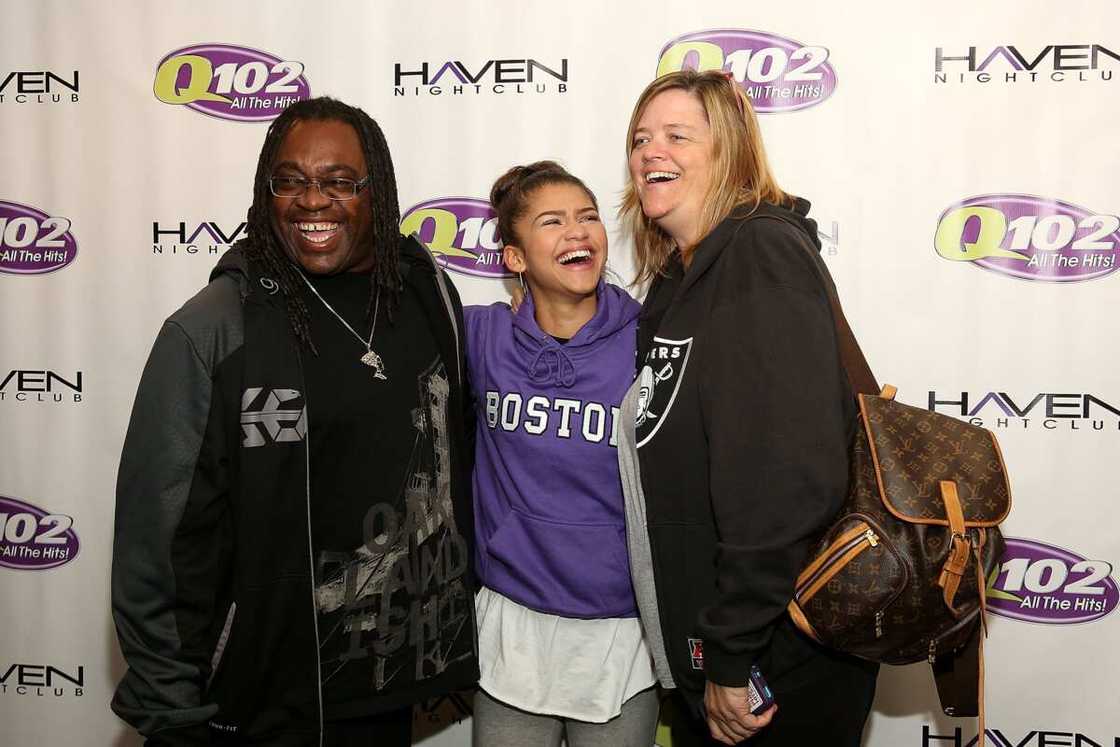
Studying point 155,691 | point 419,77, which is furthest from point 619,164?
point 155,691

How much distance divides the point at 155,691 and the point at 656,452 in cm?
87

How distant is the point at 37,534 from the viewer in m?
2.32

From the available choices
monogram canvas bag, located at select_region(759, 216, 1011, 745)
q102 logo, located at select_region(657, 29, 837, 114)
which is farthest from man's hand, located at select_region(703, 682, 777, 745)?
q102 logo, located at select_region(657, 29, 837, 114)

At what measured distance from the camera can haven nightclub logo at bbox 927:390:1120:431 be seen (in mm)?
2025

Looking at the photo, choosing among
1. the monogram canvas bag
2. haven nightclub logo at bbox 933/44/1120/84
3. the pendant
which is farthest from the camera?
haven nightclub logo at bbox 933/44/1120/84

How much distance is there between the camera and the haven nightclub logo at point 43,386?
89.8 inches

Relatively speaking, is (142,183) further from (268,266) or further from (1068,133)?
(1068,133)

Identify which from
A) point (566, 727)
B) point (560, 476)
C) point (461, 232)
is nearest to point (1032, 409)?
point (560, 476)

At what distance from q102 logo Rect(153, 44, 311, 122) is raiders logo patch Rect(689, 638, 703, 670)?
156 centimetres

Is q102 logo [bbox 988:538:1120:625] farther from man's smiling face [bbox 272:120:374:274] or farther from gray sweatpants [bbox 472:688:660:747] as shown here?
man's smiling face [bbox 272:120:374:274]

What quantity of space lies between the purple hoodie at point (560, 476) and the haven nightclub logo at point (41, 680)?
4.49 ft

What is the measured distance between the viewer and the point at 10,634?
2352mm

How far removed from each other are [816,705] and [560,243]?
95 centimetres

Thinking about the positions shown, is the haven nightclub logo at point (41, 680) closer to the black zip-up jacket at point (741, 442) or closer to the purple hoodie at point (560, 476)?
the purple hoodie at point (560, 476)
